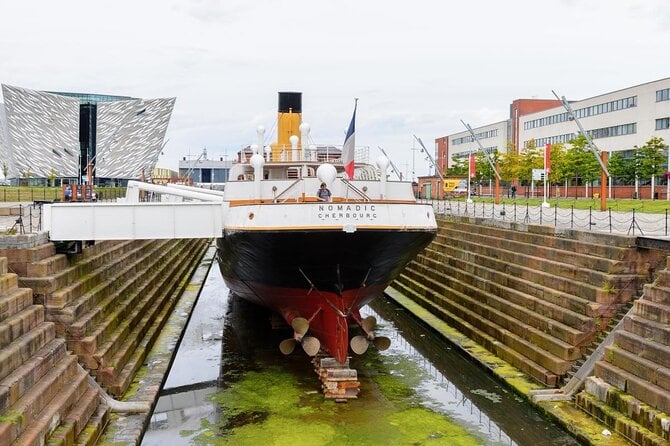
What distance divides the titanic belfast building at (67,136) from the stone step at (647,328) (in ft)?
280

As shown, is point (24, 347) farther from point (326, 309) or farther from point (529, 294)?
point (529, 294)

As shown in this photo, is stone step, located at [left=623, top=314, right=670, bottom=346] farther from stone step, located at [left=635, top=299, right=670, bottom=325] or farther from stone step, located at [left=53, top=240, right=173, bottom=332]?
stone step, located at [left=53, top=240, right=173, bottom=332]

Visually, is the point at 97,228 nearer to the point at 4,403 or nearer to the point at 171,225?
the point at 171,225

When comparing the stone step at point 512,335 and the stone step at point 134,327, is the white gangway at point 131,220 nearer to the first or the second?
the stone step at point 134,327

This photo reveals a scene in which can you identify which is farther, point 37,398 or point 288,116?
point 288,116

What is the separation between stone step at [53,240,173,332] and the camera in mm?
12875

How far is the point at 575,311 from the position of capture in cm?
1504

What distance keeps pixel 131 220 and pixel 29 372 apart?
5983mm

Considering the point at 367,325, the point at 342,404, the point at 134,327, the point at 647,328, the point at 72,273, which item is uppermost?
the point at 72,273

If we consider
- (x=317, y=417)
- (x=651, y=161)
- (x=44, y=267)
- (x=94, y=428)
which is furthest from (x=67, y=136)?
(x=94, y=428)

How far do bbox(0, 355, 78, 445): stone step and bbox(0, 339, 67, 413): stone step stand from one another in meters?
0.09

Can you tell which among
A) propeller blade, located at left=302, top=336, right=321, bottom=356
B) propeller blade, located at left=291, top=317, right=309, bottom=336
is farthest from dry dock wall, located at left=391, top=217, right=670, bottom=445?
propeller blade, located at left=291, top=317, right=309, bottom=336

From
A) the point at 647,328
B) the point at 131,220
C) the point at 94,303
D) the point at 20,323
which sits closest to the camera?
the point at 20,323

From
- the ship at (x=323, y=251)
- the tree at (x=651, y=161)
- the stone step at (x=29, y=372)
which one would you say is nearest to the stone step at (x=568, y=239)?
the ship at (x=323, y=251)
